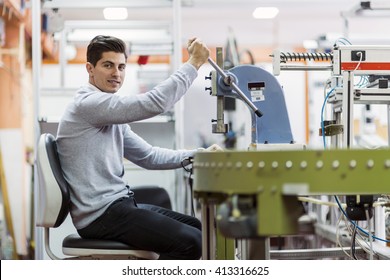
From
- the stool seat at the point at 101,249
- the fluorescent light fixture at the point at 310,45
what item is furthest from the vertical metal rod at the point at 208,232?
the fluorescent light fixture at the point at 310,45

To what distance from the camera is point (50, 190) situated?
6.08ft

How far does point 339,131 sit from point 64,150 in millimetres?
1078

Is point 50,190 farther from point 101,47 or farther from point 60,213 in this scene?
point 101,47

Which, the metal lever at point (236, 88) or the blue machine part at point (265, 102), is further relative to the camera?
the blue machine part at point (265, 102)

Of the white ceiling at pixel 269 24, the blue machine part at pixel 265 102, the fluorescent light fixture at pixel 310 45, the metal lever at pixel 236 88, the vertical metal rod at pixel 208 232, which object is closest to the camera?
the vertical metal rod at pixel 208 232

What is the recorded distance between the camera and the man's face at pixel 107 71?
202 centimetres

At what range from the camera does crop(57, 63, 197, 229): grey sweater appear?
1.83 meters

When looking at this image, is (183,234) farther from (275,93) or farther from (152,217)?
(275,93)

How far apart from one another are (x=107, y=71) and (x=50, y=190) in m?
0.49

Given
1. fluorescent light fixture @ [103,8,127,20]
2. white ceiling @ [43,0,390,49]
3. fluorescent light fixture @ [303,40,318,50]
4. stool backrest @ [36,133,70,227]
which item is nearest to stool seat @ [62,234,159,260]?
stool backrest @ [36,133,70,227]

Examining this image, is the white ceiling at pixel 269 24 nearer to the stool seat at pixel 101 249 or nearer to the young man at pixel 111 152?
the young man at pixel 111 152

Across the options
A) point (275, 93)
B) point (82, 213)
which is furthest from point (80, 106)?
point (275, 93)

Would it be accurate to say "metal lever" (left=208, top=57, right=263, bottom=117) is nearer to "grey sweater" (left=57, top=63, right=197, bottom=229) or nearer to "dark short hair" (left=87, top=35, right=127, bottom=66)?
"grey sweater" (left=57, top=63, right=197, bottom=229)

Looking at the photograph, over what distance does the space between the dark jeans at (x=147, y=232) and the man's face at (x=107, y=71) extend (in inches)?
18.5
